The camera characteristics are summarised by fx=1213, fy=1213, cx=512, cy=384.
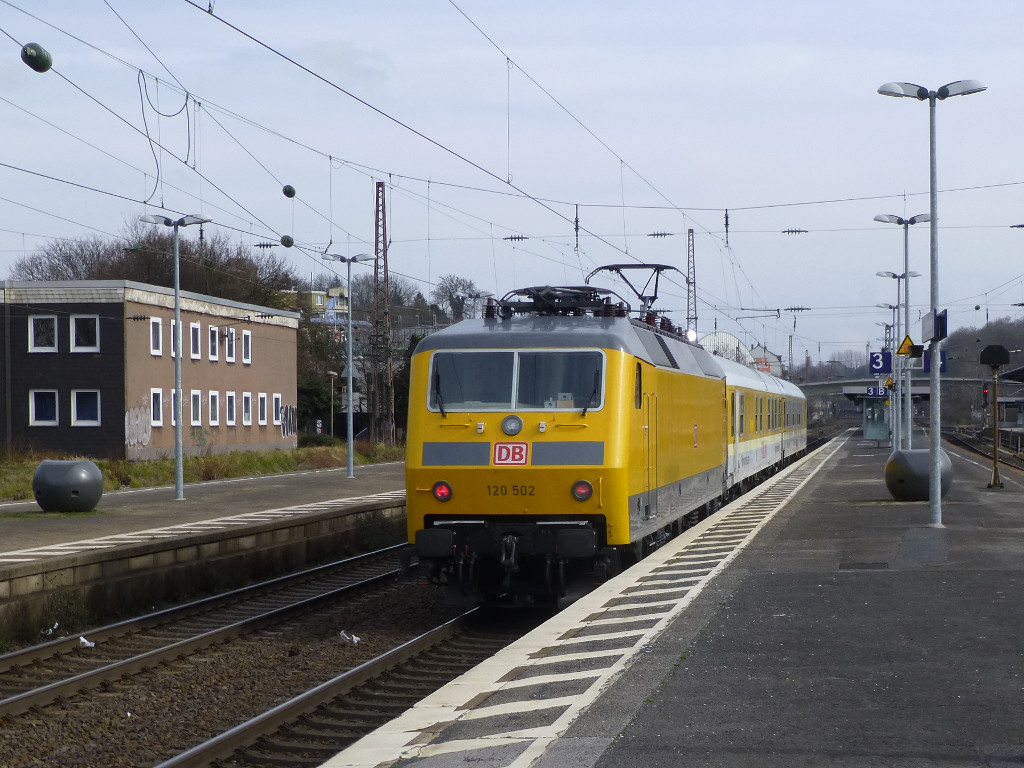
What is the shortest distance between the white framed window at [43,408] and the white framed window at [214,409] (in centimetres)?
680

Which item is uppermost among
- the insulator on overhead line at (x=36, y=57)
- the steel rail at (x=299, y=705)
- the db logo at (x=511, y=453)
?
the insulator on overhead line at (x=36, y=57)

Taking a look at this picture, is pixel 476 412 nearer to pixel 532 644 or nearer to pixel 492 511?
pixel 492 511

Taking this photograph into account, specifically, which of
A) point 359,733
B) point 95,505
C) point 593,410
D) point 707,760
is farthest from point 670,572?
point 95,505

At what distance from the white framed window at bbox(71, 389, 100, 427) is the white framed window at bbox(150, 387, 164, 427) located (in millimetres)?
2263

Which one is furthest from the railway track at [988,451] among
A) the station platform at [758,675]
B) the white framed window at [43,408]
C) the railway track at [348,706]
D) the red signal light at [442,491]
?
the white framed window at [43,408]

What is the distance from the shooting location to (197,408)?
165 feet

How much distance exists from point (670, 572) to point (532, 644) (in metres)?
4.39

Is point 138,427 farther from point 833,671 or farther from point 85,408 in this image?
point 833,671

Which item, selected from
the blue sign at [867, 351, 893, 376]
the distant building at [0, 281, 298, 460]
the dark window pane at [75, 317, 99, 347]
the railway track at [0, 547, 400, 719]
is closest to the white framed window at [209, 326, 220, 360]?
the distant building at [0, 281, 298, 460]

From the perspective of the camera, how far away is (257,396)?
56.5m

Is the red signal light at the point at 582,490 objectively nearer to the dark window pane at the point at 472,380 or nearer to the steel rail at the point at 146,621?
the dark window pane at the point at 472,380

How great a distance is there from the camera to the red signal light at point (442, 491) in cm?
1258

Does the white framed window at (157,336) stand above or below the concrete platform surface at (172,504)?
above

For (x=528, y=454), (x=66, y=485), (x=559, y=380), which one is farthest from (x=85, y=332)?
(x=528, y=454)
